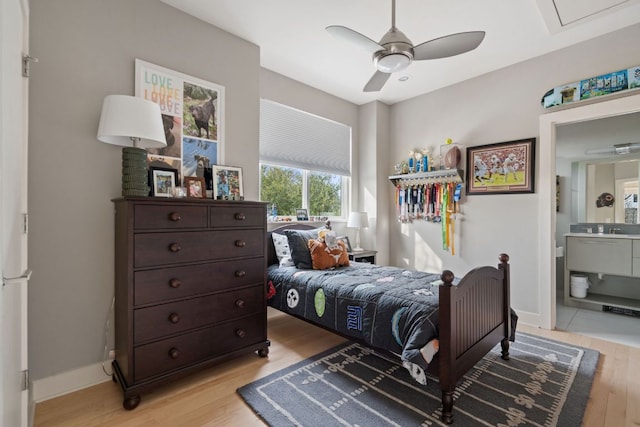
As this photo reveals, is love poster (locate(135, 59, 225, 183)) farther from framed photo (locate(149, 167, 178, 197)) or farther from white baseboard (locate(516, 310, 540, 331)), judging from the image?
white baseboard (locate(516, 310, 540, 331))

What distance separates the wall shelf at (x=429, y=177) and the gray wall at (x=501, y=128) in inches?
12.6

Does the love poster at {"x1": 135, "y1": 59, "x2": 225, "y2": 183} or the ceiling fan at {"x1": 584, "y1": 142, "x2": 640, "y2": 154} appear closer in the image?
the love poster at {"x1": 135, "y1": 59, "x2": 225, "y2": 183}

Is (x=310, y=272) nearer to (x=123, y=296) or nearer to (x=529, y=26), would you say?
(x=123, y=296)

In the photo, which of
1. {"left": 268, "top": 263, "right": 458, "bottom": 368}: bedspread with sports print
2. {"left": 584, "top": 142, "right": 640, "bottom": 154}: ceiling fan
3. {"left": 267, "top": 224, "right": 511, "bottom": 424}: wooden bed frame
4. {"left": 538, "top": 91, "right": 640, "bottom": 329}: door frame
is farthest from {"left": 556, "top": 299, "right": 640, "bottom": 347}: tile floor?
{"left": 584, "top": 142, "right": 640, "bottom": 154}: ceiling fan

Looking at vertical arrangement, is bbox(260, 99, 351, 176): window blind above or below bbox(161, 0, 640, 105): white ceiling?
below

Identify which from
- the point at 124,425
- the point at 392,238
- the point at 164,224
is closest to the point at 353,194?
the point at 392,238

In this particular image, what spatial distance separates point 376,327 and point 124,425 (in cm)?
157

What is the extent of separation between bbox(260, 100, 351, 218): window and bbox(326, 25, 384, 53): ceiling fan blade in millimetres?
1750

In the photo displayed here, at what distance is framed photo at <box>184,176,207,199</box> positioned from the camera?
8.17 ft

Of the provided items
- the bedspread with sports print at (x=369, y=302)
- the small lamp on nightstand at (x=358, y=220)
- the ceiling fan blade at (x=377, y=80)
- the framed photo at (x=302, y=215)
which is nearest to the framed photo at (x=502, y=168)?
the small lamp on nightstand at (x=358, y=220)

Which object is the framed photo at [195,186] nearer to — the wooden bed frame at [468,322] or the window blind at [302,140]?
the window blind at [302,140]

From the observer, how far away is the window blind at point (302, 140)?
11.7ft

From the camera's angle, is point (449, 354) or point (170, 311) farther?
point (170, 311)

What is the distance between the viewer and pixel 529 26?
2.73 meters
